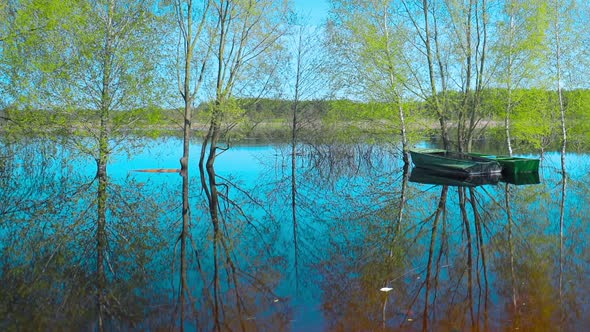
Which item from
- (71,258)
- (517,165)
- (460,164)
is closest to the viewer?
(71,258)

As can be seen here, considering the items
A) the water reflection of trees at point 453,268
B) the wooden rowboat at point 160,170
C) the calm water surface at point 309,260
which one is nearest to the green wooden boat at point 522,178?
the calm water surface at point 309,260

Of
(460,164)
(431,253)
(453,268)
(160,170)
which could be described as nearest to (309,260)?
(431,253)

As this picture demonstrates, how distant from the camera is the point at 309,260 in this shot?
827 cm

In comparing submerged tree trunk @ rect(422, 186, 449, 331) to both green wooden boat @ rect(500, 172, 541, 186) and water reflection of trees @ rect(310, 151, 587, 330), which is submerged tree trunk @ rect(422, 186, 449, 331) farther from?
green wooden boat @ rect(500, 172, 541, 186)

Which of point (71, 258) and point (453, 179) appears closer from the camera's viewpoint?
point (71, 258)

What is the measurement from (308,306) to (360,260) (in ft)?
7.53

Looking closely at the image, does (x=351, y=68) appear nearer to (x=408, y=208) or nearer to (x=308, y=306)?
(x=408, y=208)

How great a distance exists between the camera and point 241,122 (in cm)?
2422

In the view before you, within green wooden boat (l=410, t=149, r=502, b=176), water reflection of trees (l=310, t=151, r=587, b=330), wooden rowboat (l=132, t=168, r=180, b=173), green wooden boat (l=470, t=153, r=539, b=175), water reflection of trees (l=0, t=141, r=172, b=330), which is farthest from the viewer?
wooden rowboat (l=132, t=168, r=180, b=173)

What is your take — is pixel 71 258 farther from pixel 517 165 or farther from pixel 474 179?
pixel 517 165

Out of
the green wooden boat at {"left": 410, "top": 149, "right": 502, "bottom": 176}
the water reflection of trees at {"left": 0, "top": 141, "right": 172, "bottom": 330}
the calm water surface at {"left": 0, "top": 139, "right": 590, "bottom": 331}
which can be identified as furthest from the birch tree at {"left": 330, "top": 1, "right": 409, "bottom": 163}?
the water reflection of trees at {"left": 0, "top": 141, "right": 172, "bottom": 330}

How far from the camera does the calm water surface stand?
5.66 m

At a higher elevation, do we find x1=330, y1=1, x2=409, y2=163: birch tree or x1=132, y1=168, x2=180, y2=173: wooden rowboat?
x1=330, y1=1, x2=409, y2=163: birch tree

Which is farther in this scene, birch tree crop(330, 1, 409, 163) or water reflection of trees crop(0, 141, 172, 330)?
birch tree crop(330, 1, 409, 163)
